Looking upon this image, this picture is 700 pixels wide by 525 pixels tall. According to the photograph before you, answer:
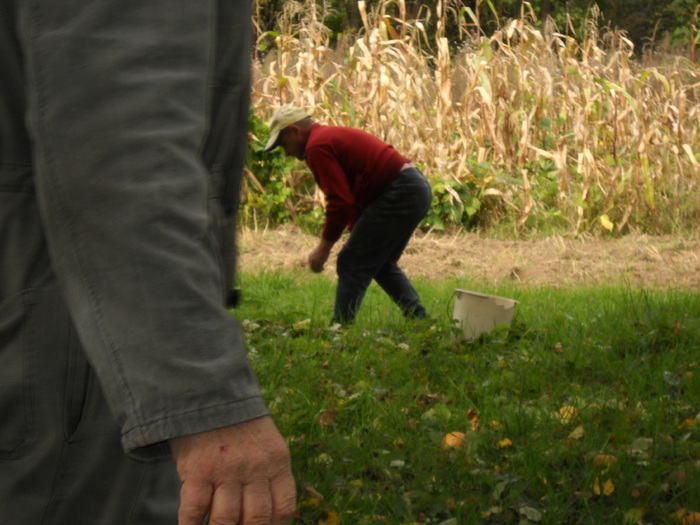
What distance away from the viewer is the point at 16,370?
51.4 inches

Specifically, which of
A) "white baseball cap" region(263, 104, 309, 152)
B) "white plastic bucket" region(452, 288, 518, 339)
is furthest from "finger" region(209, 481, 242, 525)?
"white baseball cap" region(263, 104, 309, 152)

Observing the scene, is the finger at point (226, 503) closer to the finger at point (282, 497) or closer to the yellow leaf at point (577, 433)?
the finger at point (282, 497)

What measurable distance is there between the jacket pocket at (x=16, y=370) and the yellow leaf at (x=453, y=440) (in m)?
2.39

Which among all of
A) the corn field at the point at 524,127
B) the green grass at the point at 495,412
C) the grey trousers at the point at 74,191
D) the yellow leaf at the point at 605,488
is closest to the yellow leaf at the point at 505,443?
the green grass at the point at 495,412

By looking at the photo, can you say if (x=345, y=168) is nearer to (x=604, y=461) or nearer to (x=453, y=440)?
(x=453, y=440)

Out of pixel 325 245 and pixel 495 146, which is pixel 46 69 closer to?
pixel 325 245

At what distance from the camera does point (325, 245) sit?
21.6ft

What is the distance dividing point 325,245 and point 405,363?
75.4 inches

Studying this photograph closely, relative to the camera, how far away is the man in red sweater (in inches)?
251

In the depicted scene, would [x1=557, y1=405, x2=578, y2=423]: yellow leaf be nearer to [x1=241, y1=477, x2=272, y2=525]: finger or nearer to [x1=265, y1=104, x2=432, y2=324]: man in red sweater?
[x1=265, y1=104, x2=432, y2=324]: man in red sweater

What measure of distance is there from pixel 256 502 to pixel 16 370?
0.40 metres

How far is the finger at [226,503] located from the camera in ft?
3.73

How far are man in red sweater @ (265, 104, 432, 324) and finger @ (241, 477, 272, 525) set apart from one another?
5183 millimetres

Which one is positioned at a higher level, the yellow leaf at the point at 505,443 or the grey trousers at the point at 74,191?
the grey trousers at the point at 74,191
